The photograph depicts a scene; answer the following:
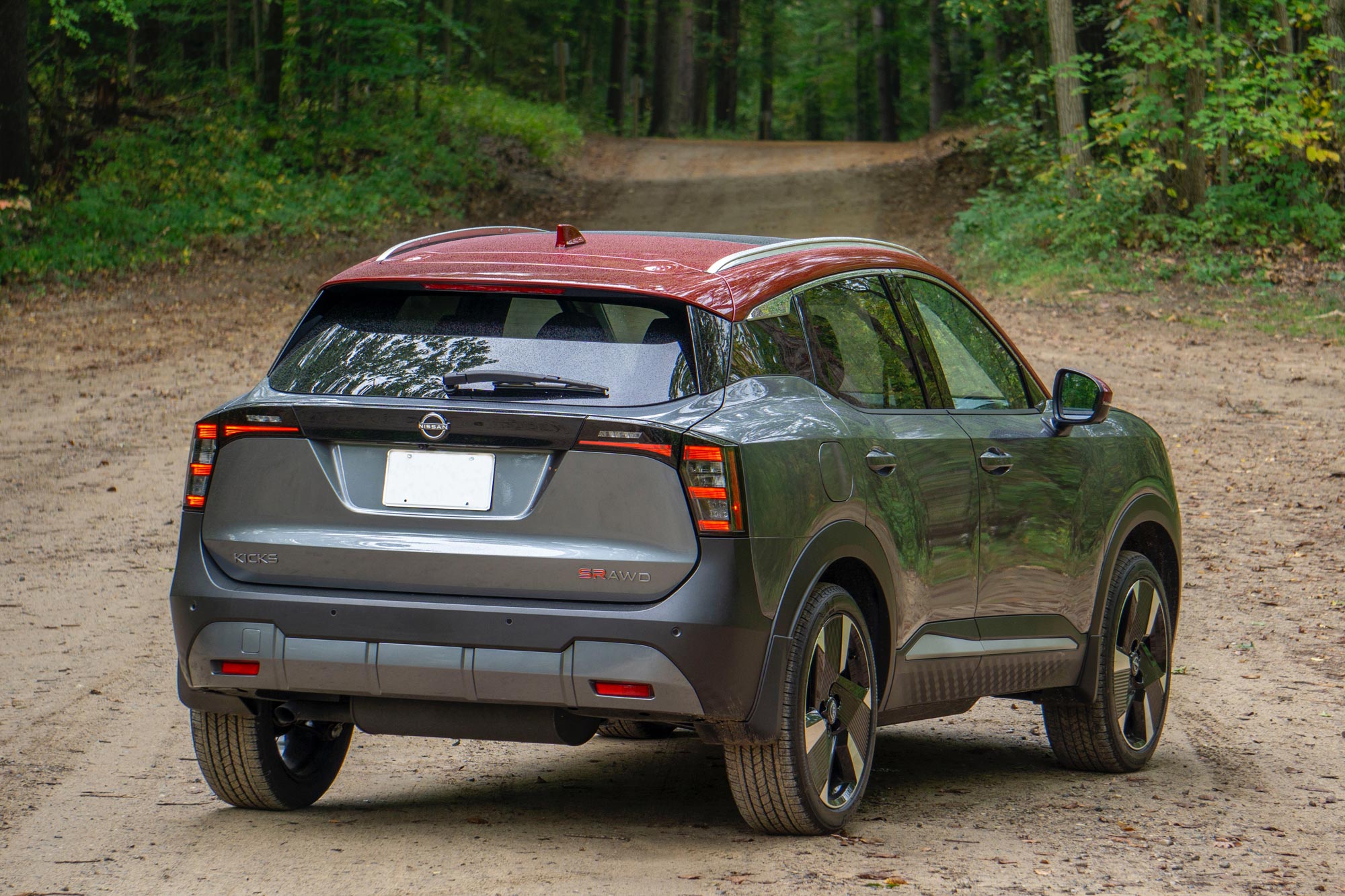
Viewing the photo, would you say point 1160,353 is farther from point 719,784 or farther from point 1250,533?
point 719,784

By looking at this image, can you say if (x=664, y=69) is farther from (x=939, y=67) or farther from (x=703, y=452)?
(x=703, y=452)

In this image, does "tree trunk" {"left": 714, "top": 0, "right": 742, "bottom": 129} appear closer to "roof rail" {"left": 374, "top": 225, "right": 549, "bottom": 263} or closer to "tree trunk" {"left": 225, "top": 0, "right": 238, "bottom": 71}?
"tree trunk" {"left": 225, "top": 0, "right": 238, "bottom": 71}

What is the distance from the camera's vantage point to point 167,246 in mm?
23281

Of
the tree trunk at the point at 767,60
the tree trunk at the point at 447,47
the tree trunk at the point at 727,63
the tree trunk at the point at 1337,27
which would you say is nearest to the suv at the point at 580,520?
the tree trunk at the point at 1337,27

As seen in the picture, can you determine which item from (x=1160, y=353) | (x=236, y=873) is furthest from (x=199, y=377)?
(x=236, y=873)

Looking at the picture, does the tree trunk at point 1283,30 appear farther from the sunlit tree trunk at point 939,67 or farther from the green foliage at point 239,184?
the sunlit tree trunk at point 939,67

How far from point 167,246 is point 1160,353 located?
46.0 ft

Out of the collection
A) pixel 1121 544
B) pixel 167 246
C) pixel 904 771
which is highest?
pixel 167 246

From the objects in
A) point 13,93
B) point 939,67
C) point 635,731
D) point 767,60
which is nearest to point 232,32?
point 13,93

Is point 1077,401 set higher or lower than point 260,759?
higher

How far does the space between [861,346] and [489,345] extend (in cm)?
133

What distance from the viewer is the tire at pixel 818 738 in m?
4.52

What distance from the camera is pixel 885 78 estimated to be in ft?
186

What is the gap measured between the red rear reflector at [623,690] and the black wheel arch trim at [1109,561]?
2.44 meters
